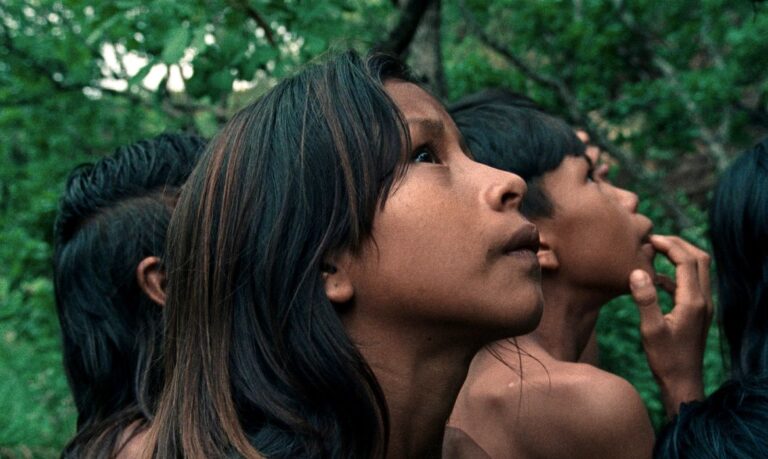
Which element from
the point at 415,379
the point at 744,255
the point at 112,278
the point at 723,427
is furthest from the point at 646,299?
the point at 112,278

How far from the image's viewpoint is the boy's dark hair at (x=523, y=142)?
120 inches

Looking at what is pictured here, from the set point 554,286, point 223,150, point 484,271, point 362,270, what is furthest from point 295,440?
point 554,286

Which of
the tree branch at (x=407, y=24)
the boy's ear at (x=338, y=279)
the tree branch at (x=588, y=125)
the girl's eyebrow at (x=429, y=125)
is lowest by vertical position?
the tree branch at (x=588, y=125)

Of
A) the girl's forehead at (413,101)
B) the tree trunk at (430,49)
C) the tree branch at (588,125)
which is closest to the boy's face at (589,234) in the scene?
the girl's forehead at (413,101)

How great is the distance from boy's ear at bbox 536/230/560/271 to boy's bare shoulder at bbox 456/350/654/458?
37cm

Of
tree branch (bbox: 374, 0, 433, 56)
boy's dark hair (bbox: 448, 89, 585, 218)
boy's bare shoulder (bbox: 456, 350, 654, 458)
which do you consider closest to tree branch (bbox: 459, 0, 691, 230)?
tree branch (bbox: 374, 0, 433, 56)

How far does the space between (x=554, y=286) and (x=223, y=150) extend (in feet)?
4.27

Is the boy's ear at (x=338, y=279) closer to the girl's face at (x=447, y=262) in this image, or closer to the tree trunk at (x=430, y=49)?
the girl's face at (x=447, y=262)

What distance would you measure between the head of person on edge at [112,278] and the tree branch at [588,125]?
2.81 metres

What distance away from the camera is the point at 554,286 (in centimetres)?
300

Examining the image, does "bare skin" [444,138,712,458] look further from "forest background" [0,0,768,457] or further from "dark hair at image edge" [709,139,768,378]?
"forest background" [0,0,768,457]

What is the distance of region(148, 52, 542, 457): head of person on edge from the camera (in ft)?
6.31

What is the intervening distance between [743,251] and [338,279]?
6.00ft

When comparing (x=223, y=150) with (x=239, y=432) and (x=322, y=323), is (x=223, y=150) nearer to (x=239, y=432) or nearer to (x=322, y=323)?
(x=322, y=323)
